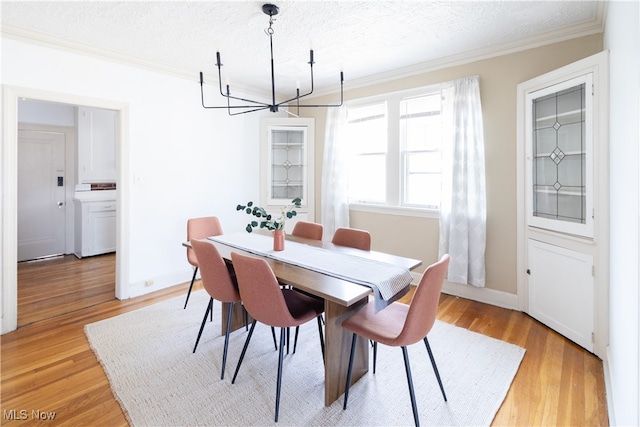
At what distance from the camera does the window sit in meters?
3.73

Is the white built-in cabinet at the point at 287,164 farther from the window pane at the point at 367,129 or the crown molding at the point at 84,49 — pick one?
the crown molding at the point at 84,49

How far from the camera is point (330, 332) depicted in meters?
1.83

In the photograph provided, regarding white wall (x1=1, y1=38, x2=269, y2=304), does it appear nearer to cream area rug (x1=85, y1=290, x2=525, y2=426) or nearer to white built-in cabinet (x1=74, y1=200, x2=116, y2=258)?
cream area rug (x1=85, y1=290, x2=525, y2=426)

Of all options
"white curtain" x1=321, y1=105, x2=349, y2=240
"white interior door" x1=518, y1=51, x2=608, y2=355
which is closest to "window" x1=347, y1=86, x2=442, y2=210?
"white curtain" x1=321, y1=105, x2=349, y2=240

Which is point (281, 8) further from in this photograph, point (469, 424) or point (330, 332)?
point (469, 424)

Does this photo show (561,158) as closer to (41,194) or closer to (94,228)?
(94,228)

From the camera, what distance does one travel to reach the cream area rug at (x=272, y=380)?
5.87 feet

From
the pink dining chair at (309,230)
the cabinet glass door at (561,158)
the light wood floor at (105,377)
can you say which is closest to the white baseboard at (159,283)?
the light wood floor at (105,377)

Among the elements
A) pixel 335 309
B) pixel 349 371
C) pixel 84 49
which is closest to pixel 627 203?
pixel 335 309

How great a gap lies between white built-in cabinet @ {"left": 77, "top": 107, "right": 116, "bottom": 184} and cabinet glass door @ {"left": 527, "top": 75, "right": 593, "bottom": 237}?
19.2 ft

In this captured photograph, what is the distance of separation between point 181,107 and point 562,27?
395 centimetres

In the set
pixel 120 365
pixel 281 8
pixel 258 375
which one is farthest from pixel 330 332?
pixel 281 8

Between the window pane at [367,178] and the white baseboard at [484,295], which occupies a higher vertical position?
the window pane at [367,178]

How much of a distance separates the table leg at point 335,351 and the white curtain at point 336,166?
241 centimetres
